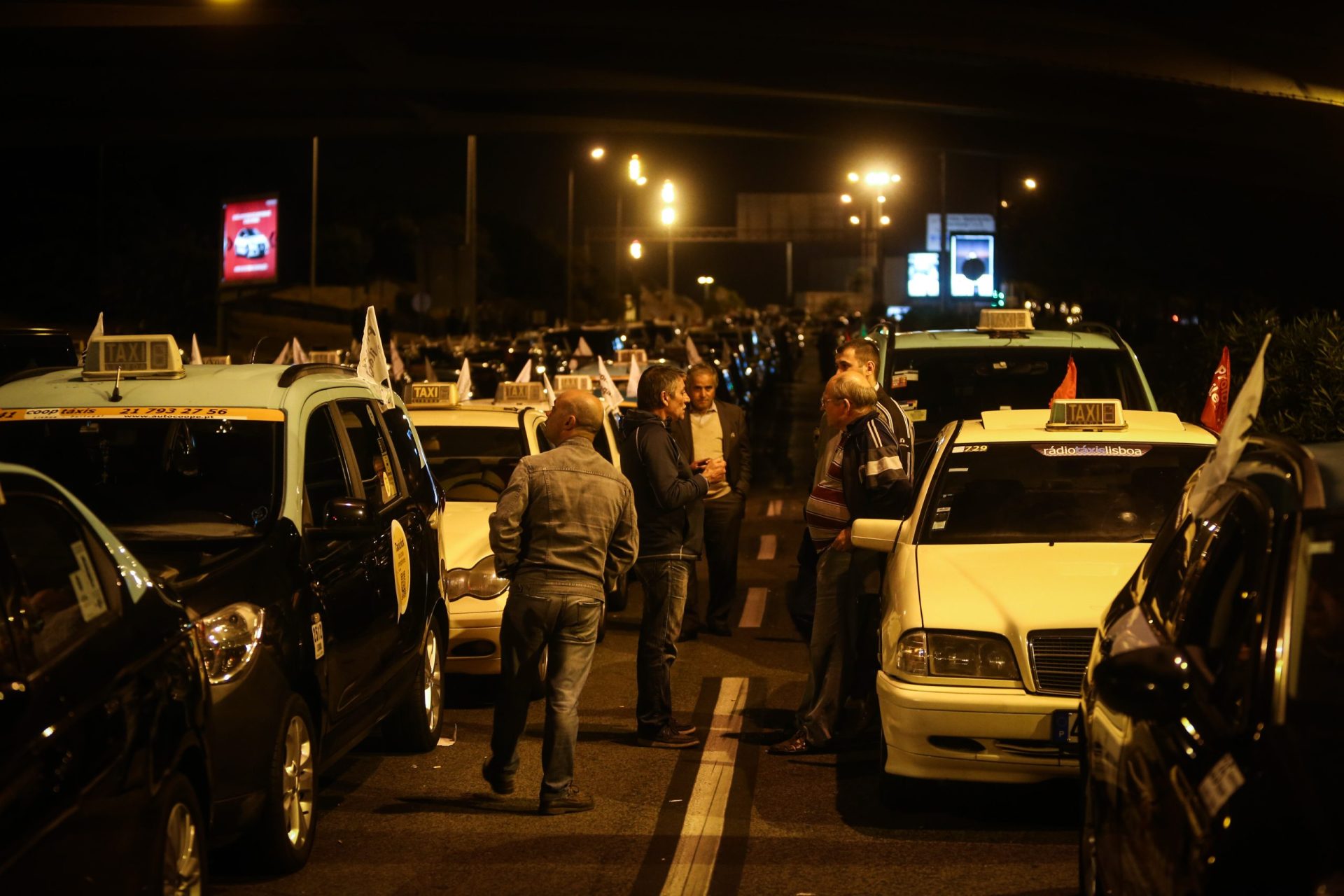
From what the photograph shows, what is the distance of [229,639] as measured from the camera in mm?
5988

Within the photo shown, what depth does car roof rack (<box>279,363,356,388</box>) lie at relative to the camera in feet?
24.5

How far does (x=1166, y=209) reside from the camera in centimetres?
4525

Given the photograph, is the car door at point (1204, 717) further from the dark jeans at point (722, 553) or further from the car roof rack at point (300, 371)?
the dark jeans at point (722, 553)

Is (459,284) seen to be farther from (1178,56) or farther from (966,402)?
(966,402)

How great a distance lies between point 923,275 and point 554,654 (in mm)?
57959

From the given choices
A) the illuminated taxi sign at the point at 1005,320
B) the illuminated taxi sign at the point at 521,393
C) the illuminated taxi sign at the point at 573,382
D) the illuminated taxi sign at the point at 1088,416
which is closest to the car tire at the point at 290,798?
the illuminated taxi sign at the point at 1088,416

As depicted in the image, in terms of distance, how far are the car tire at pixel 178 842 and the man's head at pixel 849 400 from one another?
4227 mm

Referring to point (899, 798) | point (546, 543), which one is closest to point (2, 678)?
point (546, 543)

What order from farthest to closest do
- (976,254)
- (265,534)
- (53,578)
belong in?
1. (976,254)
2. (265,534)
3. (53,578)

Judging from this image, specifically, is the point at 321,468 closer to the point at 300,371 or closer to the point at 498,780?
the point at 300,371

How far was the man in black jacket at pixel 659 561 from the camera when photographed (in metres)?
8.62

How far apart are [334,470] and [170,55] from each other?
34.3 meters

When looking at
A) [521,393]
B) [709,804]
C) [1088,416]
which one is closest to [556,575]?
[709,804]

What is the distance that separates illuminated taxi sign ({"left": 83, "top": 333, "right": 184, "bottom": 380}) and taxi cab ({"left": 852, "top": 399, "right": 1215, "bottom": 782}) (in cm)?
313
